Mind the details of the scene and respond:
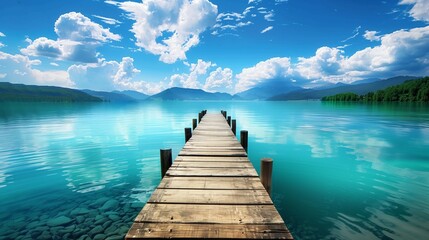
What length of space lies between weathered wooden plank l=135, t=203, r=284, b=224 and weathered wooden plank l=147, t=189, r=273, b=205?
0.18m

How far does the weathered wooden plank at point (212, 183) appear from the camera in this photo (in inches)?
213

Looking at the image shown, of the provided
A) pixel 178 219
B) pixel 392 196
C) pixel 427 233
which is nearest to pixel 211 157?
pixel 178 219

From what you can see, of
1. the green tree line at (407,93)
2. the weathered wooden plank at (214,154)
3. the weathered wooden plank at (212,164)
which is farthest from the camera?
the green tree line at (407,93)

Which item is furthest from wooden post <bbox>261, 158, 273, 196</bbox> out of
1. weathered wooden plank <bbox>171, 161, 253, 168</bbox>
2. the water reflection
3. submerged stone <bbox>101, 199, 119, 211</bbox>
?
submerged stone <bbox>101, 199, 119, 211</bbox>

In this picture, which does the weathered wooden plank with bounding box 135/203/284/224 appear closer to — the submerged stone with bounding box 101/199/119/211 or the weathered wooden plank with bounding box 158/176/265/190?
the weathered wooden plank with bounding box 158/176/265/190

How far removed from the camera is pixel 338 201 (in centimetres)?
848

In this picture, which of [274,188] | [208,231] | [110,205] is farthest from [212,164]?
[110,205]

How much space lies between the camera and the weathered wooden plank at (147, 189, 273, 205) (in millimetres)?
4512

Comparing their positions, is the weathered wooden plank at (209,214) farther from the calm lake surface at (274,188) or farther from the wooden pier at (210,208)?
the calm lake surface at (274,188)

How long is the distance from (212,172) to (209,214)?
8.44 feet

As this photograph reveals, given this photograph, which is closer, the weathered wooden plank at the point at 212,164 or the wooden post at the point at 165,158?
the weathered wooden plank at the point at 212,164

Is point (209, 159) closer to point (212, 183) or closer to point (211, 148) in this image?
point (211, 148)

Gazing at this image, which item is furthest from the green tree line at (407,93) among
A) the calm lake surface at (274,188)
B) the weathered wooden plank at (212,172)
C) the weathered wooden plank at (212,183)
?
the weathered wooden plank at (212,183)

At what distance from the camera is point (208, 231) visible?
346cm
